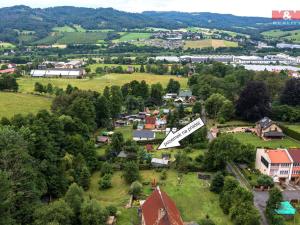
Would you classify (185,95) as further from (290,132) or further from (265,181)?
(265,181)

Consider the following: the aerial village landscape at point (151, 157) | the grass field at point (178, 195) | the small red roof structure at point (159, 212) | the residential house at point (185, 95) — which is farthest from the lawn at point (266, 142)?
the small red roof structure at point (159, 212)

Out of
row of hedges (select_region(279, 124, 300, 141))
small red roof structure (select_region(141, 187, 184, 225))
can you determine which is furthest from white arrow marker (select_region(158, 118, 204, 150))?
small red roof structure (select_region(141, 187, 184, 225))

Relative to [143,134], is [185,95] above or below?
above

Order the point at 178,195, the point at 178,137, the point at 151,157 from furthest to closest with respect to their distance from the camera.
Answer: the point at 178,137
the point at 151,157
the point at 178,195

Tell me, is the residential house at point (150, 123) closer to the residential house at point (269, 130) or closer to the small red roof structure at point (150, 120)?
the small red roof structure at point (150, 120)

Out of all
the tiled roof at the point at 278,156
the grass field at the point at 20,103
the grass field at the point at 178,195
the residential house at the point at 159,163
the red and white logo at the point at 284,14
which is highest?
the red and white logo at the point at 284,14

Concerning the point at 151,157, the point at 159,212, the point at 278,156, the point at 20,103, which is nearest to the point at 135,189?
the point at 159,212

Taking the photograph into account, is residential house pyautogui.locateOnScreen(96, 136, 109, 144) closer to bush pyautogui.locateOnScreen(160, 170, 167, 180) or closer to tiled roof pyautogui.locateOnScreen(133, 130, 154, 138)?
tiled roof pyautogui.locateOnScreen(133, 130, 154, 138)
